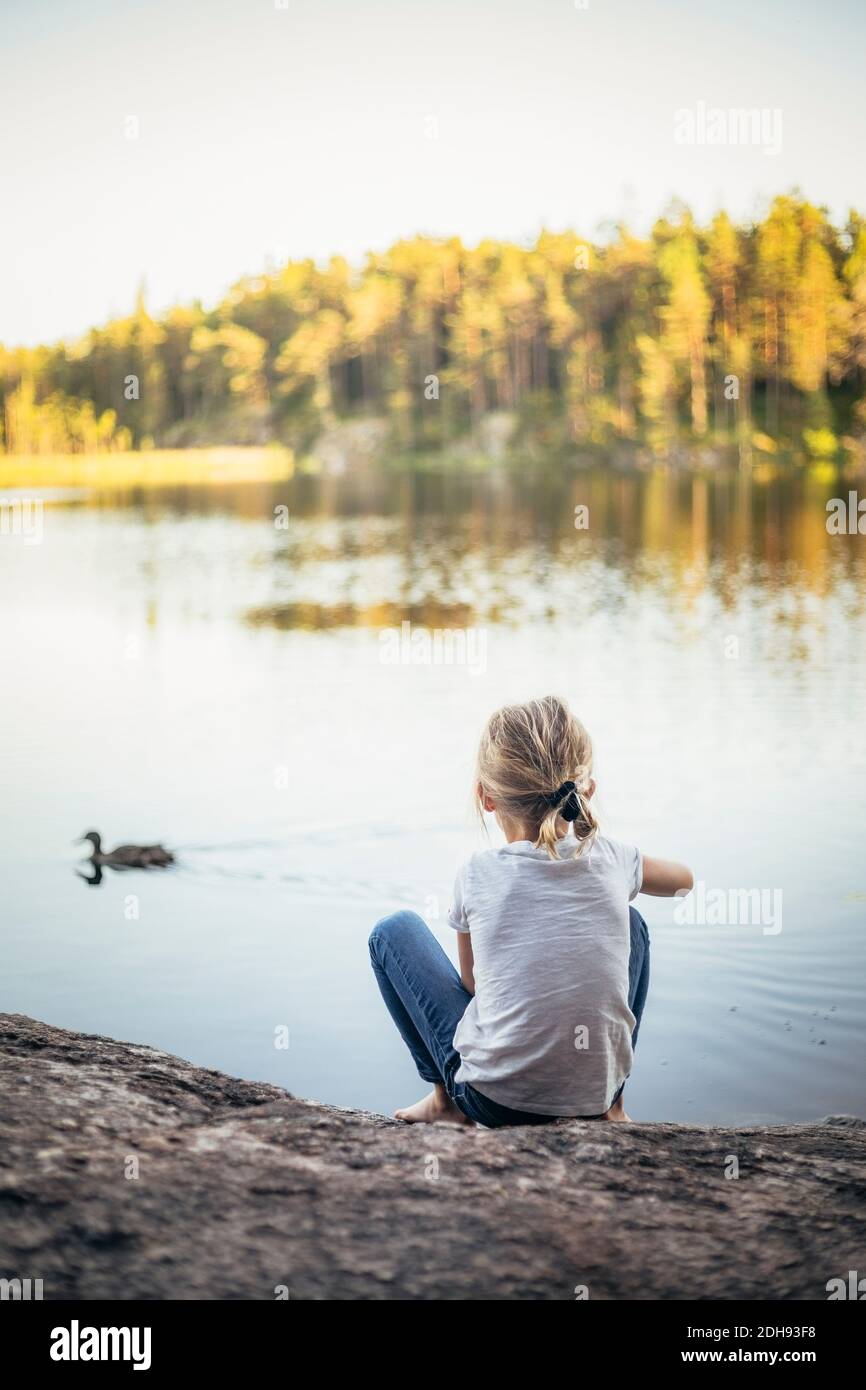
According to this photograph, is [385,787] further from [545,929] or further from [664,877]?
[545,929]

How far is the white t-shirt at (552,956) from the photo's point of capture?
8.71 ft

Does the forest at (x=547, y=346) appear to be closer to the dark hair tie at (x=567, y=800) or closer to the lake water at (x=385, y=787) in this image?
the lake water at (x=385, y=787)

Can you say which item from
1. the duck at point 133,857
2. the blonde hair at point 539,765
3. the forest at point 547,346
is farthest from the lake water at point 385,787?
the forest at point 547,346

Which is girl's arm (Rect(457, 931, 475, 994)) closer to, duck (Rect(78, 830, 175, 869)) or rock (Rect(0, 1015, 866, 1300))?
rock (Rect(0, 1015, 866, 1300))

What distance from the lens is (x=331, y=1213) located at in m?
2.34

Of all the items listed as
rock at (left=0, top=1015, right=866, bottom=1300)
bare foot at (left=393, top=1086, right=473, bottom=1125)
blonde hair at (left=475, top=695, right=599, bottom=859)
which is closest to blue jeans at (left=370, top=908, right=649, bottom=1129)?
bare foot at (left=393, top=1086, right=473, bottom=1125)

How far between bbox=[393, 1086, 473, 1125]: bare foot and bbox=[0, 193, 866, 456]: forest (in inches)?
1450

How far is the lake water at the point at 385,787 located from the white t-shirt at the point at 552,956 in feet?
4.54

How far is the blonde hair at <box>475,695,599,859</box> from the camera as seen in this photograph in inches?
106

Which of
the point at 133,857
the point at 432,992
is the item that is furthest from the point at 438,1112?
the point at 133,857

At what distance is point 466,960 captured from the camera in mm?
2861
